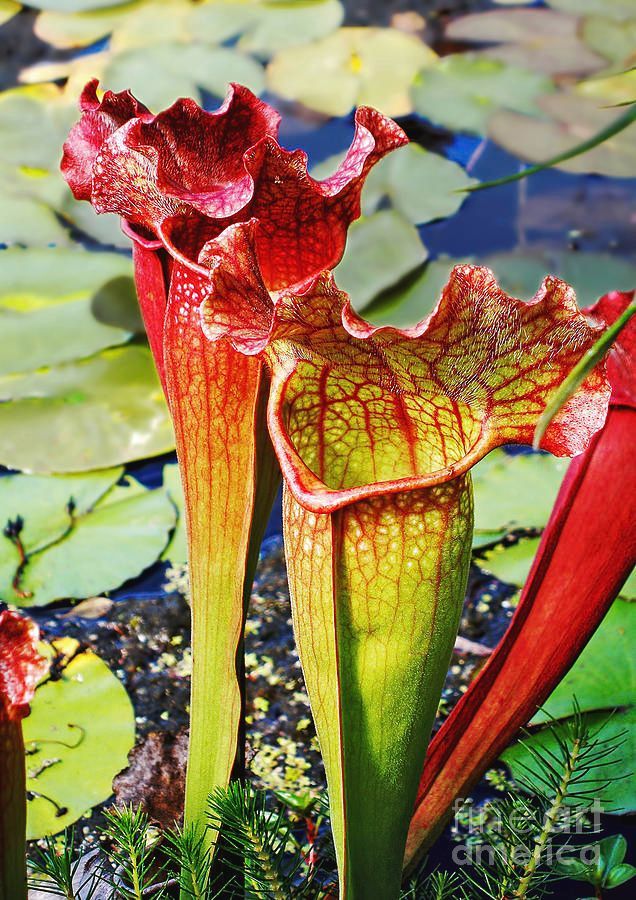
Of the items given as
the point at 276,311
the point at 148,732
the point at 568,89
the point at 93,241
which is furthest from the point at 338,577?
the point at 568,89

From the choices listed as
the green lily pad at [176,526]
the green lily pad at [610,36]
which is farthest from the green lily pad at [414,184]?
the green lily pad at [176,526]

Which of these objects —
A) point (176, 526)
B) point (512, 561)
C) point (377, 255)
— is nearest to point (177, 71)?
point (377, 255)

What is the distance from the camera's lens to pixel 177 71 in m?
2.80

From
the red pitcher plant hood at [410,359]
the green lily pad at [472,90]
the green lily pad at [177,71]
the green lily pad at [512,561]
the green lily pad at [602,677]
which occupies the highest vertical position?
the red pitcher plant hood at [410,359]

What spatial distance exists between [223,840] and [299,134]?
7.66 ft

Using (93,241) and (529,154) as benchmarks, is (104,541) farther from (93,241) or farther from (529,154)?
(529,154)

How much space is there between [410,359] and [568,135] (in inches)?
90.4

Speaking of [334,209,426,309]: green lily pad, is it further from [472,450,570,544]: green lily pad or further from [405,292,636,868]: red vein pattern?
[405,292,636,868]: red vein pattern

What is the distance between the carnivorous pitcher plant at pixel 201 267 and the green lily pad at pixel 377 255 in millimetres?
1286

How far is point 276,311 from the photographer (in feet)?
1.87

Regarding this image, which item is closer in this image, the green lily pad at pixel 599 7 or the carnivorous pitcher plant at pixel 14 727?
the carnivorous pitcher plant at pixel 14 727

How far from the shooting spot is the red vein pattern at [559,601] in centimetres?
78

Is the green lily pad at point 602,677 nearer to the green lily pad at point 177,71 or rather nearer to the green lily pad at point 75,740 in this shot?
the green lily pad at point 75,740

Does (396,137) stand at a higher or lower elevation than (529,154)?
higher
